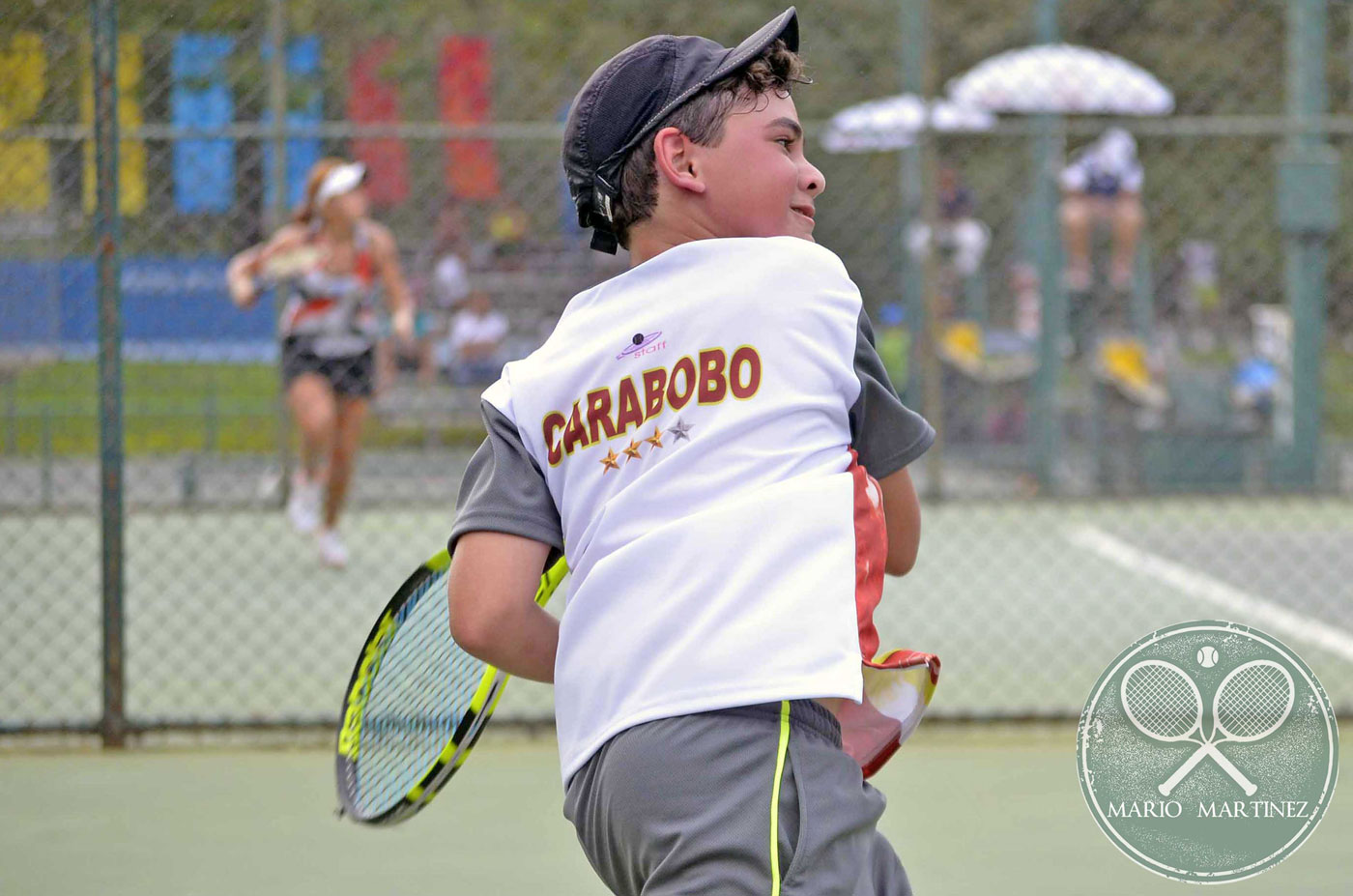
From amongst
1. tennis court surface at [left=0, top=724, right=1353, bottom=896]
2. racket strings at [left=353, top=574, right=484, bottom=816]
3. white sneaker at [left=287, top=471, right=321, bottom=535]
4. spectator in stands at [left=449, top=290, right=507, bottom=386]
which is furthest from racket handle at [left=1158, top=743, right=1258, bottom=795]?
spectator in stands at [left=449, top=290, right=507, bottom=386]

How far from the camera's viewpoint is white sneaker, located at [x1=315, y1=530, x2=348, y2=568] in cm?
734

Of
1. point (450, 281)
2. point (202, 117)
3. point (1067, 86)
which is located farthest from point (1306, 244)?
point (202, 117)

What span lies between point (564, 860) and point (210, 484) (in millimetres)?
6761

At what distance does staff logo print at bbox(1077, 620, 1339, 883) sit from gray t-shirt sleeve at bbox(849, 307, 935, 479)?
3.26 feet

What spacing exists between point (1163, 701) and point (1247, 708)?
30 cm

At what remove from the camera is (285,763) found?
4.32 m

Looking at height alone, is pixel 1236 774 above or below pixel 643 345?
Answer: below

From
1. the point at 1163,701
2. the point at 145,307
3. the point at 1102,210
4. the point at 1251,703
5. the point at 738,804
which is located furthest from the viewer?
the point at 1102,210

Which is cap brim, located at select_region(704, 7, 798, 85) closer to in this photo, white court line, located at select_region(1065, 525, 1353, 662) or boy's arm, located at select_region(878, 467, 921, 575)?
boy's arm, located at select_region(878, 467, 921, 575)

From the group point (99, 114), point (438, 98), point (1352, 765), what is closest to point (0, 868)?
point (99, 114)

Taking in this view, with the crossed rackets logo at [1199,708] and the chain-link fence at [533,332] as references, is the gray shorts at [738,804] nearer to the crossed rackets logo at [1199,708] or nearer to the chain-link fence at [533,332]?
the crossed rackets logo at [1199,708]

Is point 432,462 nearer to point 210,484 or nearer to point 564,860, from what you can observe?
point 210,484

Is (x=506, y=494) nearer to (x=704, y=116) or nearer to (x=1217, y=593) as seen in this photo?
(x=704, y=116)

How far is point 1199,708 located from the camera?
9.85 ft
